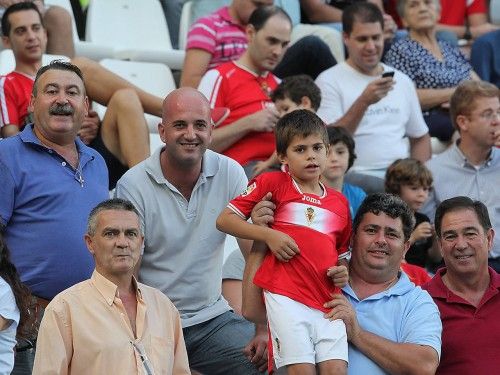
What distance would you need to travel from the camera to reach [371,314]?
5320 mm

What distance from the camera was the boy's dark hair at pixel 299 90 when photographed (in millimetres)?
7000

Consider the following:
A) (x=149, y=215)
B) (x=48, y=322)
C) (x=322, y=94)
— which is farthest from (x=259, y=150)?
(x=48, y=322)

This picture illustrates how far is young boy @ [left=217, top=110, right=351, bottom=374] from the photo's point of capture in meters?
4.96

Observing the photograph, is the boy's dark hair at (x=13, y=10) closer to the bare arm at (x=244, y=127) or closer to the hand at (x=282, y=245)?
the bare arm at (x=244, y=127)

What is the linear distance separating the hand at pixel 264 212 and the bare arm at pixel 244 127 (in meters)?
2.03

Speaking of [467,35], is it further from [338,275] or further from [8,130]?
[338,275]

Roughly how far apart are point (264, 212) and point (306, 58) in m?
3.34

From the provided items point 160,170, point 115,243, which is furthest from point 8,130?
point 115,243

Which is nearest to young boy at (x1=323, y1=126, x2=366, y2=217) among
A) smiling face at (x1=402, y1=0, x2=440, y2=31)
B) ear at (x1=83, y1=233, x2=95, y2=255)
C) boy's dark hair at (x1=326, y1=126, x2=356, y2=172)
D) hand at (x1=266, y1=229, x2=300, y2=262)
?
boy's dark hair at (x1=326, y1=126, x2=356, y2=172)

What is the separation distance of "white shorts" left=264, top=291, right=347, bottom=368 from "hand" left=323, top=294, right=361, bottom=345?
0.03m

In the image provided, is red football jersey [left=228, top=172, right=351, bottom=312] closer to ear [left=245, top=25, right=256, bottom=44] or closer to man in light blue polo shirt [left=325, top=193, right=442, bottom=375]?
man in light blue polo shirt [left=325, top=193, right=442, bottom=375]

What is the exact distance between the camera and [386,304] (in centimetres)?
535

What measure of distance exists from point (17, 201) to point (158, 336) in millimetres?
868

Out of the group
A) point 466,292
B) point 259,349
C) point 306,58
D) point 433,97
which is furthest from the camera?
point 433,97
